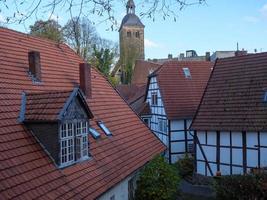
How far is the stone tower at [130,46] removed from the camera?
67.8 meters

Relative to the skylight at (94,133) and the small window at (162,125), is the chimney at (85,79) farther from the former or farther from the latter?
the small window at (162,125)

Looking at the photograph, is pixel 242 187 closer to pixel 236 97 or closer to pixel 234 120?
pixel 234 120

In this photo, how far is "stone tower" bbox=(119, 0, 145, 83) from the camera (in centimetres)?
6775

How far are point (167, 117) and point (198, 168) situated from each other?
18.0 ft

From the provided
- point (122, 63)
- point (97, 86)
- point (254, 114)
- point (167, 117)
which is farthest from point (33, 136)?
point (122, 63)

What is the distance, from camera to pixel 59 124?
10.3 meters

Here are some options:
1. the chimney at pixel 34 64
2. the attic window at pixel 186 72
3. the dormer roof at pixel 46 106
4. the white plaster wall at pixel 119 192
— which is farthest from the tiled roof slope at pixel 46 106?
the attic window at pixel 186 72

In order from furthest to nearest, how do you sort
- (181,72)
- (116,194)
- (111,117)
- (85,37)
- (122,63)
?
(122,63) < (85,37) < (181,72) < (111,117) < (116,194)

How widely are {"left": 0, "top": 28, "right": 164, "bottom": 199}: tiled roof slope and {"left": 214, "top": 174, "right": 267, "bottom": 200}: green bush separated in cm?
316

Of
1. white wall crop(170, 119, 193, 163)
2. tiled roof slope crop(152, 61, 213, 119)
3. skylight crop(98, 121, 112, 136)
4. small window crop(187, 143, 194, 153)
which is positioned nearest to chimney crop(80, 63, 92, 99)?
skylight crop(98, 121, 112, 136)

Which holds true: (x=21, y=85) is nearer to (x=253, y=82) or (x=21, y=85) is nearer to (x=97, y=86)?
(x=97, y=86)

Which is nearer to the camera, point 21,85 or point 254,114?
point 21,85

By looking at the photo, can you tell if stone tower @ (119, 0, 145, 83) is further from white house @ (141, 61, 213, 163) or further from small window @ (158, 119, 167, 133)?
small window @ (158, 119, 167, 133)

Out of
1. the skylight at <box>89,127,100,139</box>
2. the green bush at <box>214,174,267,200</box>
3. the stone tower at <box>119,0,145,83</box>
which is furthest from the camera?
the stone tower at <box>119,0,145,83</box>
